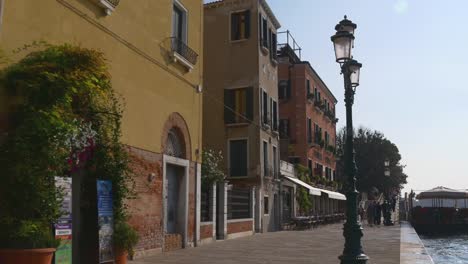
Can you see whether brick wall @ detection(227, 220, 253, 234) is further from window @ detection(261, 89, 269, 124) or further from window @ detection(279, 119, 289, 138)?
window @ detection(279, 119, 289, 138)

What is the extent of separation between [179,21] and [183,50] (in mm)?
1112

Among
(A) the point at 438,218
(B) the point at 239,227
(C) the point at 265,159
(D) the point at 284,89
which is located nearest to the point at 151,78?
(B) the point at 239,227

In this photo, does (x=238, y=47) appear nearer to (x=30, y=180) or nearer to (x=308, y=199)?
(x=308, y=199)

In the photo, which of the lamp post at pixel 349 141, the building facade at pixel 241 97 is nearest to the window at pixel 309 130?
the building facade at pixel 241 97

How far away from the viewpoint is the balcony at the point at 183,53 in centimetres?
1460

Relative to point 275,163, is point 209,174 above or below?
Result: below

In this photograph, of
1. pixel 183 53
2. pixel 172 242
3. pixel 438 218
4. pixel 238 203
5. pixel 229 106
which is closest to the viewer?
pixel 172 242

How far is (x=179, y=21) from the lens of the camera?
621 inches

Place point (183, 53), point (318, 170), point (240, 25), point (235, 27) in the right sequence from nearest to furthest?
point (183, 53), point (240, 25), point (235, 27), point (318, 170)

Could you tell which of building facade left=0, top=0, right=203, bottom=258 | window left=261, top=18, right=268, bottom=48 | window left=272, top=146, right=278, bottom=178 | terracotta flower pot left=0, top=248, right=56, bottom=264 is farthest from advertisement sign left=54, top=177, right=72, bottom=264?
window left=272, top=146, right=278, bottom=178

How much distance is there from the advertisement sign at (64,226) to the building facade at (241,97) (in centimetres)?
1630

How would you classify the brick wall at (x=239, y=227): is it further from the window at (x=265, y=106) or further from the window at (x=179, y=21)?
the window at (x=179, y=21)

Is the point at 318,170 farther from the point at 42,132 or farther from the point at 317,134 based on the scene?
the point at 42,132

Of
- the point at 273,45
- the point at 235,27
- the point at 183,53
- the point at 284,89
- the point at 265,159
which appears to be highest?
the point at 235,27
